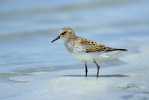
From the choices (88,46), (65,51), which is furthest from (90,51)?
(65,51)

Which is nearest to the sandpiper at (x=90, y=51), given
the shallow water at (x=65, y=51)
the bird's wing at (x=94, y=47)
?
the bird's wing at (x=94, y=47)

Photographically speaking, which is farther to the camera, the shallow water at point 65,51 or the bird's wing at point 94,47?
the bird's wing at point 94,47

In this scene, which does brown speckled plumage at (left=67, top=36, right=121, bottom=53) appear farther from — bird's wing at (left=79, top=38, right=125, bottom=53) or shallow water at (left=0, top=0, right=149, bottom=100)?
shallow water at (left=0, top=0, right=149, bottom=100)

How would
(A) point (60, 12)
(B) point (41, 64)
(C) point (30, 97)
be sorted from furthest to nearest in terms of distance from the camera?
1. (A) point (60, 12)
2. (B) point (41, 64)
3. (C) point (30, 97)

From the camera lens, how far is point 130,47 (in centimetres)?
1362

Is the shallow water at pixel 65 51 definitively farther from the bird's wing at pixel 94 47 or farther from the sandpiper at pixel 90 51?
the bird's wing at pixel 94 47

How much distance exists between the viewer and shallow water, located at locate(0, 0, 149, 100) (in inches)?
329

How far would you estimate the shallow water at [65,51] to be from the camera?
8367 mm

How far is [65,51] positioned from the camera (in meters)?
13.4

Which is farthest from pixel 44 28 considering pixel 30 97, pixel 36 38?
pixel 30 97

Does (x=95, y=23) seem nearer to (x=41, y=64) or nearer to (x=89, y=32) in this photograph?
(x=89, y=32)

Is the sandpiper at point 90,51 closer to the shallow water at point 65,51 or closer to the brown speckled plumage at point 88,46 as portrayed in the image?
the brown speckled plumage at point 88,46

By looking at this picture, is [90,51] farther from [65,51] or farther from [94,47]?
[65,51]

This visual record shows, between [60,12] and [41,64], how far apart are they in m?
9.54
